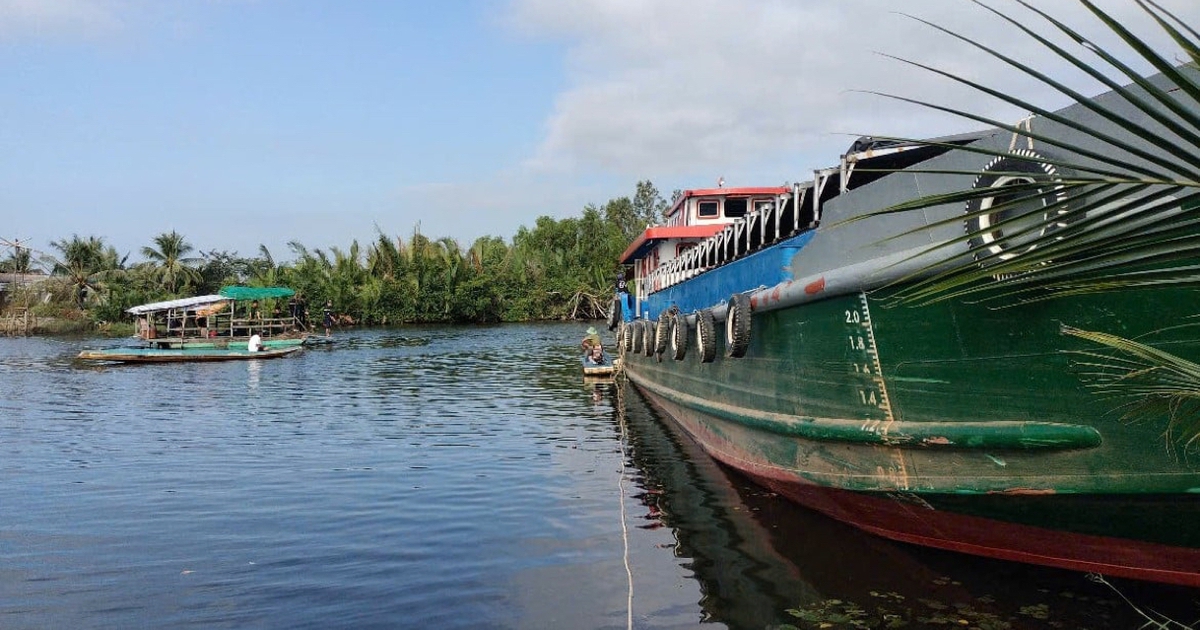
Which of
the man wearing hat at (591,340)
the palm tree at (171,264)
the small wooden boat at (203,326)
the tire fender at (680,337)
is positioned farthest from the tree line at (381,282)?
the tire fender at (680,337)

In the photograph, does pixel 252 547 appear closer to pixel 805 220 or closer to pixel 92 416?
pixel 805 220

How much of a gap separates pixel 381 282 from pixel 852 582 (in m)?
53.8

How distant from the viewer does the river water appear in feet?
17.9

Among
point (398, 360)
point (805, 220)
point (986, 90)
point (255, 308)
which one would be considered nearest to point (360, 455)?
point (805, 220)

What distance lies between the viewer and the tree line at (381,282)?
186ft

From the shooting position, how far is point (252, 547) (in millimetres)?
7090

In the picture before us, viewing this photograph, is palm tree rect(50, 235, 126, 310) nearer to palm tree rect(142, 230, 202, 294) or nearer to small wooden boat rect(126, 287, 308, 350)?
palm tree rect(142, 230, 202, 294)

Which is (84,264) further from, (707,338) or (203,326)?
(707,338)

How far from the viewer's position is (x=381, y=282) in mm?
57094

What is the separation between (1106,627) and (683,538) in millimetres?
3198

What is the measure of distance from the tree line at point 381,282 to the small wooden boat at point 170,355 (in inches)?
1060

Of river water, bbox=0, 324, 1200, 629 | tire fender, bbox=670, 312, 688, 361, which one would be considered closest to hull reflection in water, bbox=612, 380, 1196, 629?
river water, bbox=0, 324, 1200, 629

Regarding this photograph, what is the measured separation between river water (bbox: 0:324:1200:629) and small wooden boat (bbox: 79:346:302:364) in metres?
14.5

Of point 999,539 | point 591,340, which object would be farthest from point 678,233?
point 999,539
